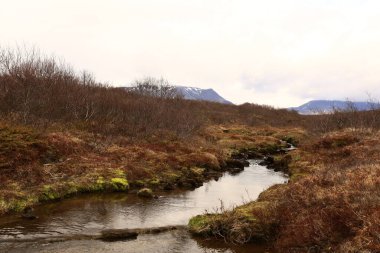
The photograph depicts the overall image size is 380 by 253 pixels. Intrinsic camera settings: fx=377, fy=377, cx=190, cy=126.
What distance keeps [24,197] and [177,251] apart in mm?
10186

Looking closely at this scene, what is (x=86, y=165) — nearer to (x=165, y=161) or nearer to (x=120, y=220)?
(x=165, y=161)

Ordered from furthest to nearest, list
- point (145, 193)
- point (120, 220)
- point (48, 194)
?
point (145, 193)
point (48, 194)
point (120, 220)

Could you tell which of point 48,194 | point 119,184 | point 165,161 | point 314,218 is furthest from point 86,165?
point 314,218

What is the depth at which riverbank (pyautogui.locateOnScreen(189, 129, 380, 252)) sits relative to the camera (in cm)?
1276

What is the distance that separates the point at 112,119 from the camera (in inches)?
1711

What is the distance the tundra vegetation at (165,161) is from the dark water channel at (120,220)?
3.75 ft

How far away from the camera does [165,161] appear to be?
31609mm

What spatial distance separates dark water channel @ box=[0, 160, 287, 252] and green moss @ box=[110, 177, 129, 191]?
0.93 metres

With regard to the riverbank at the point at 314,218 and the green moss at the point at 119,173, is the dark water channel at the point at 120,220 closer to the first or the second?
the riverbank at the point at 314,218

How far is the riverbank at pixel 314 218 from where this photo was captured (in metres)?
12.8

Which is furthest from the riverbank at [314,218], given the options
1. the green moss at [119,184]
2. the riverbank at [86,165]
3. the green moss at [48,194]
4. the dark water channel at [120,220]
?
the riverbank at [86,165]

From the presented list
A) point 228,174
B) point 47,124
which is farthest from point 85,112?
point 228,174

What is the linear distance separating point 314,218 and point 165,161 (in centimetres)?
1854

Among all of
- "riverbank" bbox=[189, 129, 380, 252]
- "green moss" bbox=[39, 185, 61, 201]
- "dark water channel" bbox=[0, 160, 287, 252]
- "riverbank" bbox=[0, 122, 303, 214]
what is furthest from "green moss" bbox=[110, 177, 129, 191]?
"riverbank" bbox=[189, 129, 380, 252]
